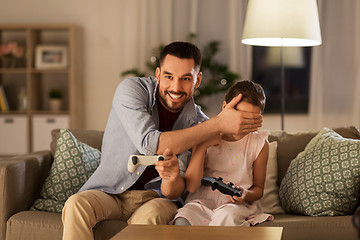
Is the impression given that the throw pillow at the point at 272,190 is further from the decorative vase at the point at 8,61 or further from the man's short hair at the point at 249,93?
the decorative vase at the point at 8,61

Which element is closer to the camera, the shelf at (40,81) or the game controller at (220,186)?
the game controller at (220,186)

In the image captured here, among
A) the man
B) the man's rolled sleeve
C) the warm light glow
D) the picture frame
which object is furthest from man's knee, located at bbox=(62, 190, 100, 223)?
the picture frame

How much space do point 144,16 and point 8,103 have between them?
5.80ft

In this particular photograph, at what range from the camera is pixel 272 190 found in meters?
2.48

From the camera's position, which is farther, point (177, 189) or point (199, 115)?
point (199, 115)

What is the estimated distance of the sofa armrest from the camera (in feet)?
7.61

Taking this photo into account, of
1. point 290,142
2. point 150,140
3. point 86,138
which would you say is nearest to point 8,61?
point 86,138

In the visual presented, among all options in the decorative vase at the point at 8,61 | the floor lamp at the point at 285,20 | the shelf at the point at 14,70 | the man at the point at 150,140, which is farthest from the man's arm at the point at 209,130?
the decorative vase at the point at 8,61

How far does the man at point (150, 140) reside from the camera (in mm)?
1933

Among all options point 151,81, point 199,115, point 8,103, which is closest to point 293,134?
point 199,115

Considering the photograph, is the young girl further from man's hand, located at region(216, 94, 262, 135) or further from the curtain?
the curtain

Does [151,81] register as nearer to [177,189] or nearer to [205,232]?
[177,189]

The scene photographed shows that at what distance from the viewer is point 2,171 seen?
2309 millimetres

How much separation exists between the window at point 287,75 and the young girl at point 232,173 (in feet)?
10.4
